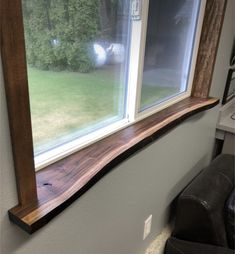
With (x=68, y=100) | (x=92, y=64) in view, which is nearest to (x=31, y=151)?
(x=68, y=100)

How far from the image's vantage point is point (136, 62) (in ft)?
3.69

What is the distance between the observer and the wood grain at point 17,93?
518mm

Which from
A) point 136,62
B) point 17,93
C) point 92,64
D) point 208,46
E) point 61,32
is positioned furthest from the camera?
point 208,46

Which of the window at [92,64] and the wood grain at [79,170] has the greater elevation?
the window at [92,64]

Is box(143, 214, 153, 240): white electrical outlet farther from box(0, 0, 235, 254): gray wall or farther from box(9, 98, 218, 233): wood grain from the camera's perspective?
box(9, 98, 218, 233): wood grain

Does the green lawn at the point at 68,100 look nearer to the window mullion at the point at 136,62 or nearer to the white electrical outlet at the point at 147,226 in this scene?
the window mullion at the point at 136,62

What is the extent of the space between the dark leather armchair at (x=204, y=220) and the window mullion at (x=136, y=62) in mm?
553

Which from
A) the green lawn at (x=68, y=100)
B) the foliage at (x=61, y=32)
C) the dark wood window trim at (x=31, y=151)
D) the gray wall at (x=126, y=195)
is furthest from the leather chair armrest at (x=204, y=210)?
the foliage at (x=61, y=32)

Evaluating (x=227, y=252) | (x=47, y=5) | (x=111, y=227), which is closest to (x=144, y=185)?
(x=111, y=227)

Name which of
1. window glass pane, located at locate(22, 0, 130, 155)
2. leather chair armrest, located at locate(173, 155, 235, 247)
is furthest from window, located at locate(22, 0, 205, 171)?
leather chair armrest, located at locate(173, 155, 235, 247)

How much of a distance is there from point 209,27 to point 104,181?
1.15 m

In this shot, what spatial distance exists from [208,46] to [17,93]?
4.42ft

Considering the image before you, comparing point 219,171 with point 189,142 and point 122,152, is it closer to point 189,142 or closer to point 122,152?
point 189,142

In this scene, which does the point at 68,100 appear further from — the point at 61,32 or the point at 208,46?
the point at 208,46
